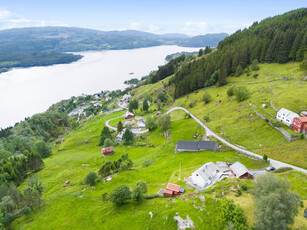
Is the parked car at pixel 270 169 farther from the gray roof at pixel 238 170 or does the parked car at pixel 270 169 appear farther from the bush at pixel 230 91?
the bush at pixel 230 91

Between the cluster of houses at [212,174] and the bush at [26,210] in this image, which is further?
the bush at [26,210]

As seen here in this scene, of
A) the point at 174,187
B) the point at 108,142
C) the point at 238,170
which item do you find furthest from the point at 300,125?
the point at 108,142

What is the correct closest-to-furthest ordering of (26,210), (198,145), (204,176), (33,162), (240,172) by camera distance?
(204,176) → (240,172) → (26,210) → (198,145) → (33,162)

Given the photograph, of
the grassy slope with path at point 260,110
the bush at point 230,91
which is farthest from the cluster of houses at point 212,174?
the bush at point 230,91

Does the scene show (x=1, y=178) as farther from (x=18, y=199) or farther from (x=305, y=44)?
(x=305, y=44)

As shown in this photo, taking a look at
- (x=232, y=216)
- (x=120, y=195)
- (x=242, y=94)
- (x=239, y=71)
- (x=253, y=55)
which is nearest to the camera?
(x=232, y=216)

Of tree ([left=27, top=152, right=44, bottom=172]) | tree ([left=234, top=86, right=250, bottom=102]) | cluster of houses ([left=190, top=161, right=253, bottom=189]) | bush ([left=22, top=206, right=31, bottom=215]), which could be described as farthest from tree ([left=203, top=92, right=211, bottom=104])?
bush ([left=22, top=206, right=31, bottom=215])

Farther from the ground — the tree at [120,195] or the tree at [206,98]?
the tree at [206,98]

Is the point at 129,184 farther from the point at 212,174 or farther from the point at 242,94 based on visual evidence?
the point at 242,94
